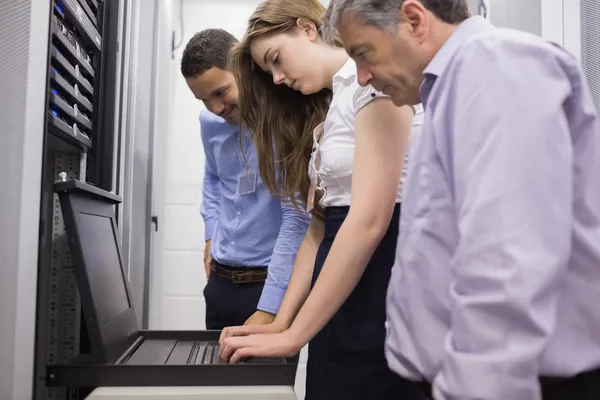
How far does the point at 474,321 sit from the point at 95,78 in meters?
1.38

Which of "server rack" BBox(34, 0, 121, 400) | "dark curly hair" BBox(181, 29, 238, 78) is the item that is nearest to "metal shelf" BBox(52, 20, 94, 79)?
"server rack" BBox(34, 0, 121, 400)

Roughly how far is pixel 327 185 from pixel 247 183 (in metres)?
0.62

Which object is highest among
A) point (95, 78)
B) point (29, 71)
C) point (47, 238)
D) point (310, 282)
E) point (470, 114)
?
point (95, 78)

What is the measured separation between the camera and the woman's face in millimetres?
1301

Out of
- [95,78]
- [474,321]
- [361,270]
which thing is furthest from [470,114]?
[95,78]

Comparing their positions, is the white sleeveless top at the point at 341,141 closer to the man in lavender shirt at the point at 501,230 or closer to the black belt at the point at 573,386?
the man in lavender shirt at the point at 501,230

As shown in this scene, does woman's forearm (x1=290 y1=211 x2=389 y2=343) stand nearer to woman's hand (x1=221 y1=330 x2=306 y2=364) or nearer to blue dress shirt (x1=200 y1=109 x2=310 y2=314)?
woman's hand (x1=221 y1=330 x2=306 y2=364)

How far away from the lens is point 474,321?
58cm

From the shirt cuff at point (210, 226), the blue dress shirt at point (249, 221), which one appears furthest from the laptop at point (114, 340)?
the shirt cuff at point (210, 226)

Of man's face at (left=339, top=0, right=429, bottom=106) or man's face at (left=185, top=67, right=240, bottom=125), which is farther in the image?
man's face at (left=185, top=67, right=240, bottom=125)

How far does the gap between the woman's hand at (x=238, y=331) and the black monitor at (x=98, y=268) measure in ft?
0.61

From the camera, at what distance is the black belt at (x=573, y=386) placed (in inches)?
25.2

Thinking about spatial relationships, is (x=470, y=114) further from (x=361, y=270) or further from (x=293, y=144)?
(x=293, y=144)

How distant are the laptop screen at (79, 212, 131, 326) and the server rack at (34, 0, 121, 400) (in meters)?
0.08
